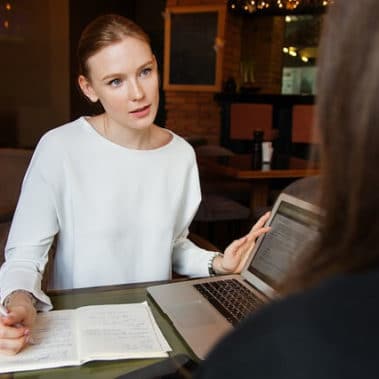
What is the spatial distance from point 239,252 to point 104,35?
57 centimetres

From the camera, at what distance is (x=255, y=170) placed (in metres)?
2.99

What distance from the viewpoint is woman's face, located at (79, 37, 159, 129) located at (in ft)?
3.92

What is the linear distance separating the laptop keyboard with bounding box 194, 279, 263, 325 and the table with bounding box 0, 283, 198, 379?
111 millimetres

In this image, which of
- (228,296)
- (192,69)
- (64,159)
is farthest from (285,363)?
(192,69)

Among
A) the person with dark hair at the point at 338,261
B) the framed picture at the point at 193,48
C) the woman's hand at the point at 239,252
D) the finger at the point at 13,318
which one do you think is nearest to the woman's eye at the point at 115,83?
the woman's hand at the point at 239,252

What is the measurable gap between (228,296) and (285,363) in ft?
2.48

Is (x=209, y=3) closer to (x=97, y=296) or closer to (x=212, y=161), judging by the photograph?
(x=212, y=161)

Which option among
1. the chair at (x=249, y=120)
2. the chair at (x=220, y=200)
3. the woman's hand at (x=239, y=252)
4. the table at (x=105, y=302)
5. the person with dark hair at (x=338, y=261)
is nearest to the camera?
the person with dark hair at (x=338, y=261)

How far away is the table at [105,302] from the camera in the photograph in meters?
0.82

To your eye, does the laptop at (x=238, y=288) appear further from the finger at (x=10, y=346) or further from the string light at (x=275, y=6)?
the string light at (x=275, y=6)

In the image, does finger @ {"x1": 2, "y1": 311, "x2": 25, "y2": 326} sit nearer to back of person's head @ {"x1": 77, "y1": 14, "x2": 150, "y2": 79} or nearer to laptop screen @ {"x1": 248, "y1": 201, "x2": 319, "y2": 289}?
laptop screen @ {"x1": 248, "y1": 201, "x2": 319, "y2": 289}

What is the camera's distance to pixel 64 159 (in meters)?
1.23

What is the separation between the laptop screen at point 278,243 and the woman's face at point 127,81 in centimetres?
37

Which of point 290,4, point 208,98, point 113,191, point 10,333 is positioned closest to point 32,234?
point 113,191
